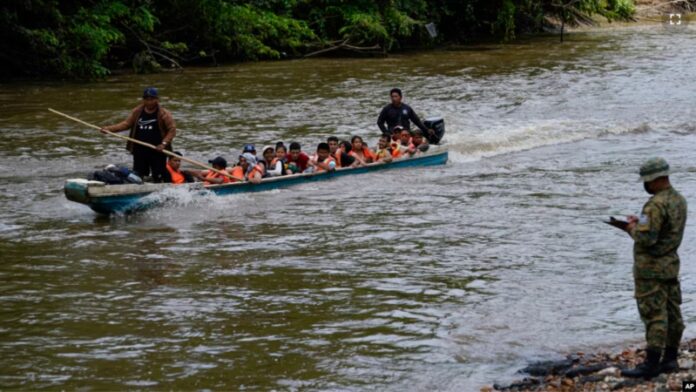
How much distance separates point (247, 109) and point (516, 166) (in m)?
8.06

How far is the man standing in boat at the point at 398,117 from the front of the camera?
19031mm

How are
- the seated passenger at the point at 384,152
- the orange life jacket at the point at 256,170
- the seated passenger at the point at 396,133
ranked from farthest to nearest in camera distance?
1. the seated passenger at the point at 396,133
2. the seated passenger at the point at 384,152
3. the orange life jacket at the point at 256,170

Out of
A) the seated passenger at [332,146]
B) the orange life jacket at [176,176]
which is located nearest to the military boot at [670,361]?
the orange life jacket at [176,176]

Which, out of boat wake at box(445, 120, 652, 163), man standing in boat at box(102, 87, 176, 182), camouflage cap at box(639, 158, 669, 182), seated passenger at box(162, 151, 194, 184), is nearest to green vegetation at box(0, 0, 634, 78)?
boat wake at box(445, 120, 652, 163)

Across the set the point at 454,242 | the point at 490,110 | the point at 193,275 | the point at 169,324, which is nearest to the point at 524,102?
the point at 490,110

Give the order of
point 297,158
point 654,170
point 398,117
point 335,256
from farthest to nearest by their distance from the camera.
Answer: point 398,117, point 297,158, point 335,256, point 654,170

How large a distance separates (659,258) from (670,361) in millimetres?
834

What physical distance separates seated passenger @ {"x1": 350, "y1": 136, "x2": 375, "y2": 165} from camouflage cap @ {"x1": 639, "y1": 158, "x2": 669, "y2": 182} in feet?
32.4

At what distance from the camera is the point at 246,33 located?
107ft

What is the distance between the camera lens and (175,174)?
15141 mm

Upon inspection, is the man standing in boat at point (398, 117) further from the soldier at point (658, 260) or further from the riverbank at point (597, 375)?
the soldier at point (658, 260)

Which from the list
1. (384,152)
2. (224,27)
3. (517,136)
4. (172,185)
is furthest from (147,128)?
(224,27)

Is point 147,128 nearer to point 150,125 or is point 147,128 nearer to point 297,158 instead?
point 150,125

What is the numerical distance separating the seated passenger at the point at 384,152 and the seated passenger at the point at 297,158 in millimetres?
1480
